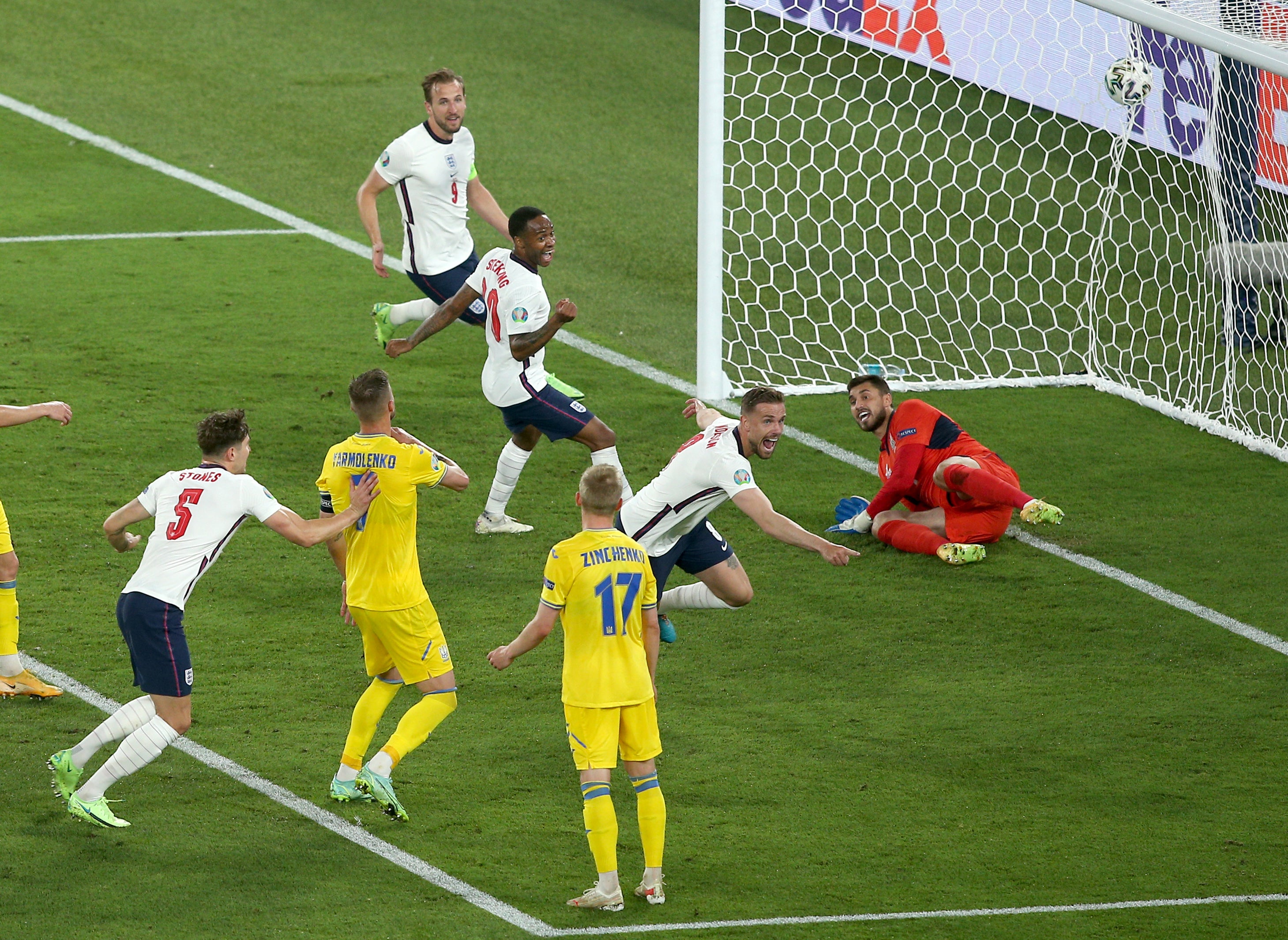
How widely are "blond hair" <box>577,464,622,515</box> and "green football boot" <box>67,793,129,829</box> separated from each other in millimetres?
2096

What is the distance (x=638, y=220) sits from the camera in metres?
15.6

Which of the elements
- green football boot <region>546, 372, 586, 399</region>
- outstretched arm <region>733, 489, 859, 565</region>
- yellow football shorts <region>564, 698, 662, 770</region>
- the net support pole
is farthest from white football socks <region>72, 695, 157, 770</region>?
the net support pole

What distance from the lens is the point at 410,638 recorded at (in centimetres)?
671

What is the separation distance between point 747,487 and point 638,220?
862 centimetres

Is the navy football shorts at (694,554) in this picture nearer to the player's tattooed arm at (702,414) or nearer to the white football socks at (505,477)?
the player's tattooed arm at (702,414)

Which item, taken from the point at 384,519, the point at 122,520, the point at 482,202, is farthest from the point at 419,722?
the point at 482,202

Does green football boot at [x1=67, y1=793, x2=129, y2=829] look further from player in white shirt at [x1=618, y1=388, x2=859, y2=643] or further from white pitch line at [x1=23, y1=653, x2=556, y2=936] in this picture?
player in white shirt at [x1=618, y1=388, x2=859, y2=643]

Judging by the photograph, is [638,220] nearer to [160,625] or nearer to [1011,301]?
[1011,301]

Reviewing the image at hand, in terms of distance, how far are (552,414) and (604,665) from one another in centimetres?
349

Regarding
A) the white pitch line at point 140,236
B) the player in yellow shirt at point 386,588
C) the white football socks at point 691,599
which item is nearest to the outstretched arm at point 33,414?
the player in yellow shirt at point 386,588

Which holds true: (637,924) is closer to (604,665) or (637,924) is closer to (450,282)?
(604,665)

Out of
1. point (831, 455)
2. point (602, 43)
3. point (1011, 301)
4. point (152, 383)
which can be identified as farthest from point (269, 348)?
point (602, 43)

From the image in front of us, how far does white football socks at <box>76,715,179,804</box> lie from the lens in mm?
6398

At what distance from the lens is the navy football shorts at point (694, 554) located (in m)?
7.82
